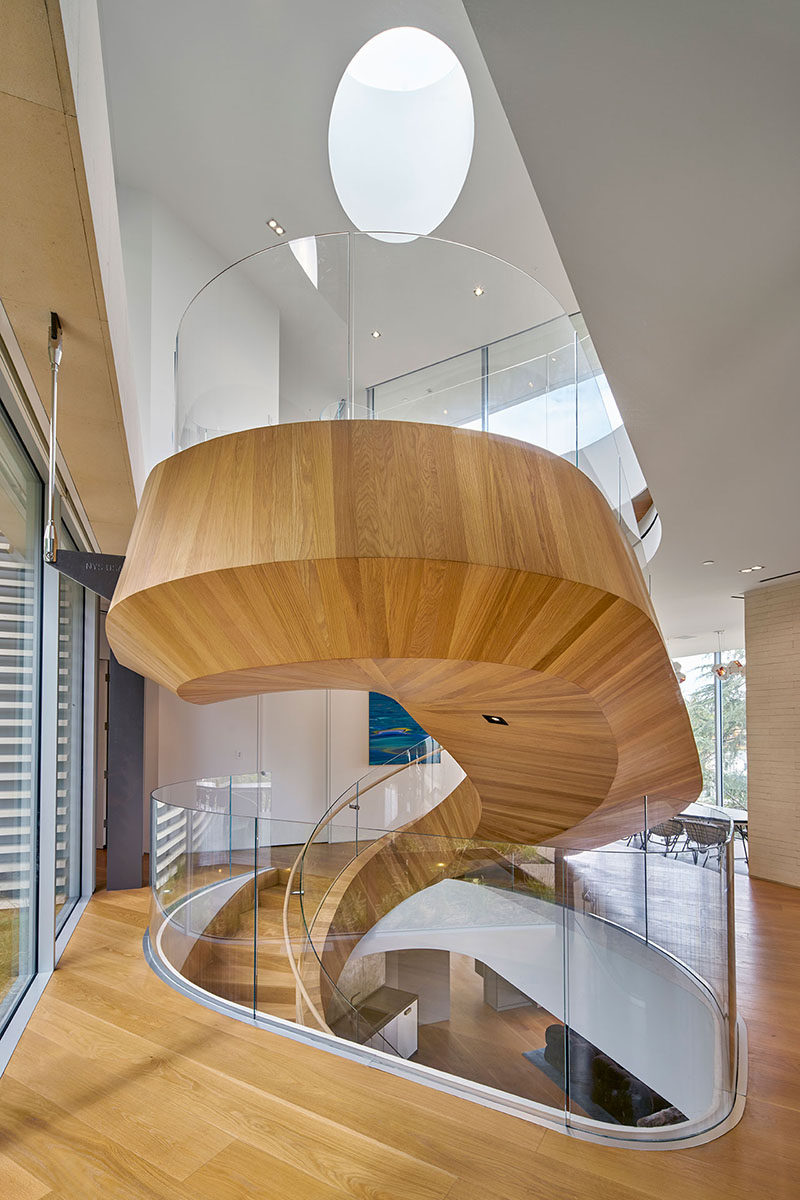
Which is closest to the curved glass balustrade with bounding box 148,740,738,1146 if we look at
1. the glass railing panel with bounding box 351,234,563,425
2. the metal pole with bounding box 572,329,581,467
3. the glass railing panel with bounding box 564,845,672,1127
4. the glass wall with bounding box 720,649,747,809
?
the glass railing panel with bounding box 564,845,672,1127

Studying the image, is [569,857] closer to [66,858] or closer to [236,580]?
[236,580]

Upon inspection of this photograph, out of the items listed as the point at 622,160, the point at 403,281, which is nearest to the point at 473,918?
the point at 403,281

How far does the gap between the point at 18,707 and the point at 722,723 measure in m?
15.1

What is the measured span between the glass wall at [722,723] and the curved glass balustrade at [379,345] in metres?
13.2

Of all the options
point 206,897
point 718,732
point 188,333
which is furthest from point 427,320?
point 718,732

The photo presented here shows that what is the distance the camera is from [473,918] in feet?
11.3

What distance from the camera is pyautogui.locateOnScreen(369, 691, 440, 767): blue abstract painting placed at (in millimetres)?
10469

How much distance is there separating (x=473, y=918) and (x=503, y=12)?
11.2 ft

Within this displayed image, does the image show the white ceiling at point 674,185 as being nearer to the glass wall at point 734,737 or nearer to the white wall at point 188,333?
the white wall at point 188,333

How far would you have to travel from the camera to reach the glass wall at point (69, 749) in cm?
487

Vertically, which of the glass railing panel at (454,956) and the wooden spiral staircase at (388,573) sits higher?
the wooden spiral staircase at (388,573)

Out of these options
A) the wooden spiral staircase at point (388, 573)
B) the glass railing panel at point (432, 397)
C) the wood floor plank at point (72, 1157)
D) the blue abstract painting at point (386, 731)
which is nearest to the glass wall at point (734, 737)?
the blue abstract painting at point (386, 731)

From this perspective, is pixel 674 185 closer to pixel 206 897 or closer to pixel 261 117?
pixel 261 117

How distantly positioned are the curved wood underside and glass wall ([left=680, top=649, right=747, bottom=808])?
13.1m
